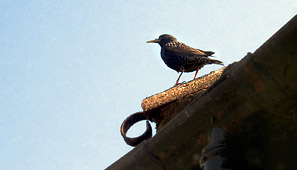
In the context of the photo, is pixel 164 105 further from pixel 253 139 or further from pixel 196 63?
pixel 196 63

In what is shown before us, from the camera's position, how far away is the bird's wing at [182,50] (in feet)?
23.0

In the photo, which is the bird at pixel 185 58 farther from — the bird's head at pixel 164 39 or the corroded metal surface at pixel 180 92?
the corroded metal surface at pixel 180 92

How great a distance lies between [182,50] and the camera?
7234 millimetres

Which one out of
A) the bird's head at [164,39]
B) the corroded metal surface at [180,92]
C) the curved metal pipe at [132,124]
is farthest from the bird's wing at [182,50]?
the curved metal pipe at [132,124]

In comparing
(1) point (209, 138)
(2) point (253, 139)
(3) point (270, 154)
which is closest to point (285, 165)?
(3) point (270, 154)

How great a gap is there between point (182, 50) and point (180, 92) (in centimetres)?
391

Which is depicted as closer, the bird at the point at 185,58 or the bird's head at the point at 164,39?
the bird at the point at 185,58

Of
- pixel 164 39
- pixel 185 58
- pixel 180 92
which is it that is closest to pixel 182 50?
pixel 185 58

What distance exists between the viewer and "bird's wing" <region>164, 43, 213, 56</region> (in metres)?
7.01

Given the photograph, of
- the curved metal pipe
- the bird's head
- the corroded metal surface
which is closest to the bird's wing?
the bird's head

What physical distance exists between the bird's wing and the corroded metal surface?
3521mm

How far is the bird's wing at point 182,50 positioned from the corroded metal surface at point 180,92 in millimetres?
3521

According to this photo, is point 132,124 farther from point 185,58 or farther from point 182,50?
point 182,50

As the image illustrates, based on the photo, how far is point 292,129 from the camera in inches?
95.0
